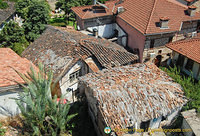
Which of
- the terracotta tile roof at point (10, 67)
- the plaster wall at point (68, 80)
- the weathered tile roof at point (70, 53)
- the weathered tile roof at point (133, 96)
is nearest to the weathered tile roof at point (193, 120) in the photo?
the weathered tile roof at point (133, 96)

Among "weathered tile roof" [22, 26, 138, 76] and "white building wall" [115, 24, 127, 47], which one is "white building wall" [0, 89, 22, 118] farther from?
"white building wall" [115, 24, 127, 47]

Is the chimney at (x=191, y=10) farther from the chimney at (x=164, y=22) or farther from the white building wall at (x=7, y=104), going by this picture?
the white building wall at (x=7, y=104)

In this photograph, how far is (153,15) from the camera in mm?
20438

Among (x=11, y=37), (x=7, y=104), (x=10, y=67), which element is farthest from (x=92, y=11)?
(x=7, y=104)

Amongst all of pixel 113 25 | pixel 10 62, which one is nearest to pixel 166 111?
pixel 10 62

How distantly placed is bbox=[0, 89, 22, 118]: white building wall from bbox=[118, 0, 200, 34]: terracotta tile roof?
14.5 m

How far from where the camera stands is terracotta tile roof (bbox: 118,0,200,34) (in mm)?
19844

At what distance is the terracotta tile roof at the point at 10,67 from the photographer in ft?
35.4

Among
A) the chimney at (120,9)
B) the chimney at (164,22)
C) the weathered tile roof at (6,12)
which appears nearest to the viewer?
the chimney at (164,22)

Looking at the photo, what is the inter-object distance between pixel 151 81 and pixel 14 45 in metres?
18.4

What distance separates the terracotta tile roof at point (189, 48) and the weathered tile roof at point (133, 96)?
4.81 m

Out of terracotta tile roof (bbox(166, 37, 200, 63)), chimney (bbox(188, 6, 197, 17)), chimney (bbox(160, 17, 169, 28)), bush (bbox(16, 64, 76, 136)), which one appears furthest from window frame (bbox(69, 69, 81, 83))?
chimney (bbox(188, 6, 197, 17))

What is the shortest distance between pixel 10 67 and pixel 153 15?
16220 mm

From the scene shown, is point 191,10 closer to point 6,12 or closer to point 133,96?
point 133,96
